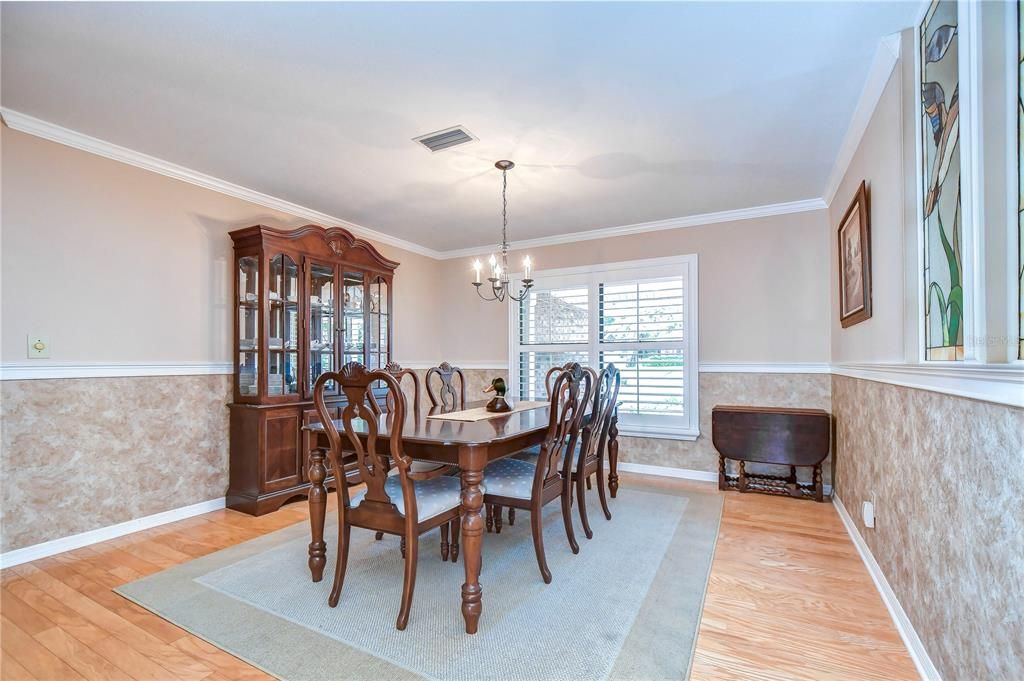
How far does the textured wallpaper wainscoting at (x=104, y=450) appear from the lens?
8.30ft

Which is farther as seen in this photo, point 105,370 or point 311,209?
point 311,209

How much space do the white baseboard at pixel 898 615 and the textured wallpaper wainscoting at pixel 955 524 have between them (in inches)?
1.6

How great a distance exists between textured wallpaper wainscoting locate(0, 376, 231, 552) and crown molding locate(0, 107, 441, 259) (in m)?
1.36

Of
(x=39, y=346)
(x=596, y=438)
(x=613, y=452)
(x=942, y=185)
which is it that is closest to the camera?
(x=942, y=185)

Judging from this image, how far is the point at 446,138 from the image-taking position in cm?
271

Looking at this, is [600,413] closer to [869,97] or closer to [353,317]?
[869,97]

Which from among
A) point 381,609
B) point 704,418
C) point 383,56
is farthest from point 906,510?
point 383,56

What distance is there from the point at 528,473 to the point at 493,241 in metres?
3.18

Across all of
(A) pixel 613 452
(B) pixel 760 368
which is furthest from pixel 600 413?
(B) pixel 760 368

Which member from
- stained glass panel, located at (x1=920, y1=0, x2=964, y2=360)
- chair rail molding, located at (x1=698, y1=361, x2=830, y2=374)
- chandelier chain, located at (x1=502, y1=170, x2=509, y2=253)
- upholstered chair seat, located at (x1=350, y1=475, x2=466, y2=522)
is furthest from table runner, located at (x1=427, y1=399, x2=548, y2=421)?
stained glass panel, located at (x1=920, y1=0, x2=964, y2=360)

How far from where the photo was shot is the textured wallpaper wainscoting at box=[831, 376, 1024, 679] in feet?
3.59

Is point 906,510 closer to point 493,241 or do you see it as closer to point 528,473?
point 528,473

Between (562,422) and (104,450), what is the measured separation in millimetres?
2758

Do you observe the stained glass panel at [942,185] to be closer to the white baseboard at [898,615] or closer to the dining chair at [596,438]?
the white baseboard at [898,615]
